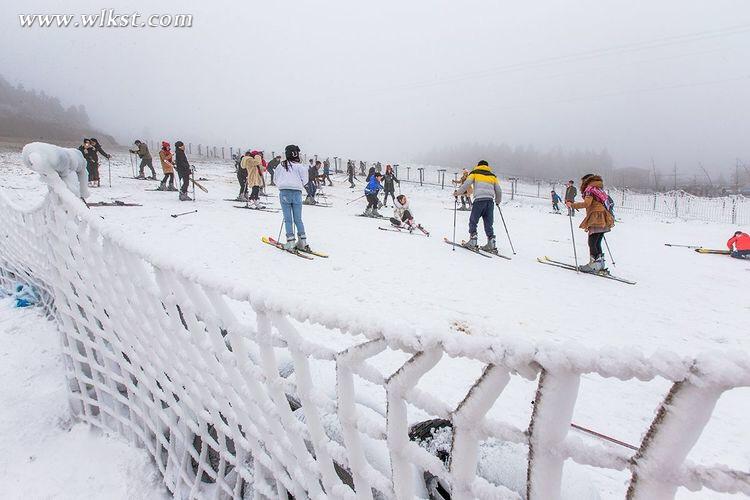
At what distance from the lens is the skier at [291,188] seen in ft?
23.5

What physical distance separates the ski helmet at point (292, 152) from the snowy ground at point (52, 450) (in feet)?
15.9

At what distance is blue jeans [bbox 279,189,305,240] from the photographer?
741 centimetres

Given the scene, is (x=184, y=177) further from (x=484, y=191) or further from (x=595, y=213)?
(x=595, y=213)

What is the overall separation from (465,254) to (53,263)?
7.33 metres

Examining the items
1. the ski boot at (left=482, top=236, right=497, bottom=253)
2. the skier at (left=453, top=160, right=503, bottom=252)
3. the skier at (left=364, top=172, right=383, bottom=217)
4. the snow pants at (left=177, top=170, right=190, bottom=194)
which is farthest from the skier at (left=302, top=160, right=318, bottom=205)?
the ski boot at (left=482, top=236, right=497, bottom=253)

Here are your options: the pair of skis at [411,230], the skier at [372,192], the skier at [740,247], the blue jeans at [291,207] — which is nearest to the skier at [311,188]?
the skier at [372,192]

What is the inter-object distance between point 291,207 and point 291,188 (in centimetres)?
44

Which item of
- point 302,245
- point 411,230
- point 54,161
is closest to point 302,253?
point 302,245

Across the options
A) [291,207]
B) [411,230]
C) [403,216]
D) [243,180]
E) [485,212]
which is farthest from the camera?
[243,180]

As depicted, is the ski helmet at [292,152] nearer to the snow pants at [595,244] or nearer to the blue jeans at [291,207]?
the blue jeans at [291,207]

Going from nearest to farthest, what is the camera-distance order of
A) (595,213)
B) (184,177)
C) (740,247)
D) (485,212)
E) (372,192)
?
(595,213) → (485,212) → (740,247) → (184,177) → (372,192)

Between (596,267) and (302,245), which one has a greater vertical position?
(302,245)

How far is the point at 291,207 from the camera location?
24.9 feet

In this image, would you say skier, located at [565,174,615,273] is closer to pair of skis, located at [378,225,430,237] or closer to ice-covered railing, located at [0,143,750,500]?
pair of skis, located at [378,225,430,237]
